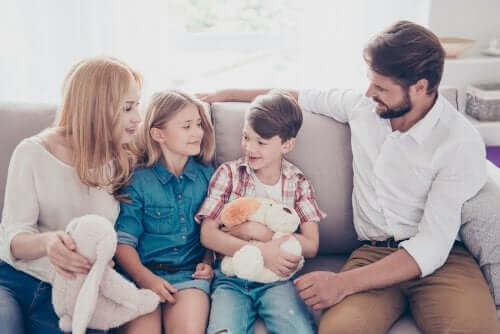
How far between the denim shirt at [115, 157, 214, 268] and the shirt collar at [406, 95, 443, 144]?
68 centimetres

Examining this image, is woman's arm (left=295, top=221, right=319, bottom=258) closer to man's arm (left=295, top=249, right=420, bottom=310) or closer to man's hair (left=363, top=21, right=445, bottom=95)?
man's arm (left=295, top=249, right=420, bottom=310)

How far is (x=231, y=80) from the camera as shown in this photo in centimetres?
289

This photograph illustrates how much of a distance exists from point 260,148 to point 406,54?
0.50m

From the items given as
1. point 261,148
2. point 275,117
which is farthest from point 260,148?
point 275,117

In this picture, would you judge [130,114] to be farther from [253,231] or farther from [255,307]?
[255,307]

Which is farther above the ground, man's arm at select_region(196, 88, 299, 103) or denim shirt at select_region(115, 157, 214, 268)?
man's arm at select_region(196, 88, 299, 103)

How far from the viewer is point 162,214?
5.50 ft

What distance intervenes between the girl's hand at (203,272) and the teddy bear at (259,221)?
0.18ft

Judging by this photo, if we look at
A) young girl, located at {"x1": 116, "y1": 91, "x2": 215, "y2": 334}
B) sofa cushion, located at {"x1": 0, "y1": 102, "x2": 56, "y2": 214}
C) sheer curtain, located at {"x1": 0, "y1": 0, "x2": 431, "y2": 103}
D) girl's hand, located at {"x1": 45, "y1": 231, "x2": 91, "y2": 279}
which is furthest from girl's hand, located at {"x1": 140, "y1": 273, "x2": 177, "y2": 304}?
sheer curtain, located at {"x1": 0, "y1": 0, "x2": 431, "y2": 103}

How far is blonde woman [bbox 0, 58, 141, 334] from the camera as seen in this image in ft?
4.87

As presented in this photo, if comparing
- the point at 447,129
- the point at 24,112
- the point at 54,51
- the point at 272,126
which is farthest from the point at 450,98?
the point at 54,51

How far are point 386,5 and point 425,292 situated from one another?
153 centimetres

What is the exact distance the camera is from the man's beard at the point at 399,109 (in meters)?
1.61

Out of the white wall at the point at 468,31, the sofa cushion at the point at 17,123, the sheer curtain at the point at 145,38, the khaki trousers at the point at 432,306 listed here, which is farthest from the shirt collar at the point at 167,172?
the white wall at the point at 468,31
